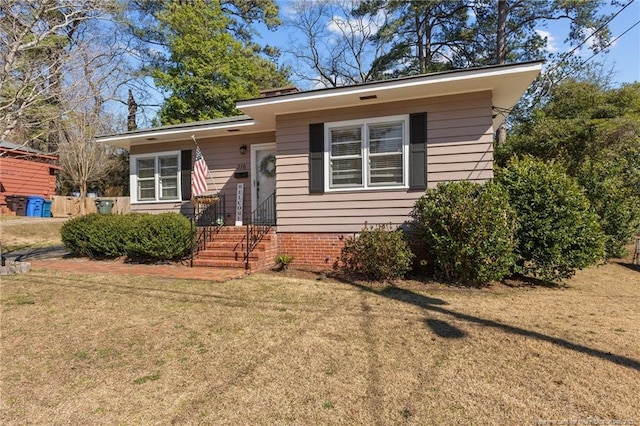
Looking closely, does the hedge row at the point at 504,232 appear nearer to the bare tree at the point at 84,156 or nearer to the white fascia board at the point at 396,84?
the white fascia board at the point at 396,84

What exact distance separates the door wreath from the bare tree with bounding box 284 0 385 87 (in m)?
16.9

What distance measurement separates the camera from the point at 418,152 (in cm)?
699

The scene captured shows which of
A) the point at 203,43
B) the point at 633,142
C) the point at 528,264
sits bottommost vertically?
the point at 528,264

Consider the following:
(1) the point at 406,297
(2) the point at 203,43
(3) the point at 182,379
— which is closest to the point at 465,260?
(1) the point at 406,297

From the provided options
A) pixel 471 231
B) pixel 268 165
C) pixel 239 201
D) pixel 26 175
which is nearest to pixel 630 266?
pixel 471 231

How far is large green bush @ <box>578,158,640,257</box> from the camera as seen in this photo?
950 cm

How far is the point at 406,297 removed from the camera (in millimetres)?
5266

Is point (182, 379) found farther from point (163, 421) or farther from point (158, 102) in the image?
point (158, 102)

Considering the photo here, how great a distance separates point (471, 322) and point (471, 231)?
185 cm

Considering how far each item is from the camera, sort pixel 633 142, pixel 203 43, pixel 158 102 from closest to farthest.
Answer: pixel 633 142
pixel 203 43
pixel 158 102

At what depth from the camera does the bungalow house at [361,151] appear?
21.9 ft

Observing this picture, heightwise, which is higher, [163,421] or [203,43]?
[203,43]

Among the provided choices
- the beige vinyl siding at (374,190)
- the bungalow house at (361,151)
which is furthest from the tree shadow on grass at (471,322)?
the bungalow house at (361,151)

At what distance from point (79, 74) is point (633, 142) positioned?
15.0 m
